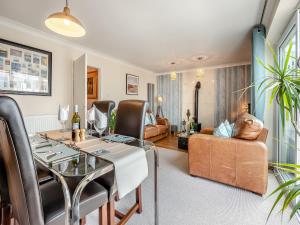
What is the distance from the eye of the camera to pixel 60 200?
88cm

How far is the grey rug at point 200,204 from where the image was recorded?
4.66 ft

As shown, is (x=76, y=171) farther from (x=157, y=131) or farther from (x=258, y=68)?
(x=157, y=131)

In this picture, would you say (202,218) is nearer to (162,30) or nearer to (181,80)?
(162,30)

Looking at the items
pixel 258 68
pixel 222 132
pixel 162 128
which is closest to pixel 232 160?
pixel 222 132

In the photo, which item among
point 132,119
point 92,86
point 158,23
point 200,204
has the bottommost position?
point 200,204

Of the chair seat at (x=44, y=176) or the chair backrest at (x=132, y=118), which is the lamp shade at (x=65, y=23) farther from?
the chair seat at (x=44, y=176)

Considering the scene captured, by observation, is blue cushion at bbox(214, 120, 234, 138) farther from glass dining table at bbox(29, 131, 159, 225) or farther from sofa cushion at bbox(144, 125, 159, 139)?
sofa cushion at bbox(144, 125, 159, 139)

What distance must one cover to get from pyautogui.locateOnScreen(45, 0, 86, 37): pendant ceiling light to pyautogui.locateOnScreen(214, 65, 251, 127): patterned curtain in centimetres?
447

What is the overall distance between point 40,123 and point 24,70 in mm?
974

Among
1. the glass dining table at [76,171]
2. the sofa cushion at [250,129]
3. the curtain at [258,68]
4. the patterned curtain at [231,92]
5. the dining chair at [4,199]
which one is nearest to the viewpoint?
the glass dining table at [76,171]

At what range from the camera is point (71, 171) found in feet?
2.72

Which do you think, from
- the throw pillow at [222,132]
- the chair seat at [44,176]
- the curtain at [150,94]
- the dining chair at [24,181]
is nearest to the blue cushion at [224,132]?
the throw pillow at [222,132]

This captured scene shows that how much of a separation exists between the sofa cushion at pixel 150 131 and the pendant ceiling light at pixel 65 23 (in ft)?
9.38

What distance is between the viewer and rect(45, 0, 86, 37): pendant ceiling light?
132 centimetres
